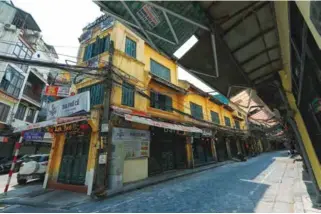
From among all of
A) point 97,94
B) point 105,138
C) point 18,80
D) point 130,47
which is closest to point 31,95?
point 18,80

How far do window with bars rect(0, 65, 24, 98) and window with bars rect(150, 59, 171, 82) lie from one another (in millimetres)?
16459

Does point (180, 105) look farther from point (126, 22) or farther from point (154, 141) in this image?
point (126, 22)

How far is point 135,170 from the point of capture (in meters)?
10.1

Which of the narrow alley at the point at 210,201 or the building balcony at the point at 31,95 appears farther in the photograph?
the building balcony at the point at 31,95

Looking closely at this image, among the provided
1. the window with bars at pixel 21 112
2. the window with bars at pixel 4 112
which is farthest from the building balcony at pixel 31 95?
the window with bars at pixel 4 112

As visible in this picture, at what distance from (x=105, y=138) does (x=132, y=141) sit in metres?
2.10

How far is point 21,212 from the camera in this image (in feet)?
20.4

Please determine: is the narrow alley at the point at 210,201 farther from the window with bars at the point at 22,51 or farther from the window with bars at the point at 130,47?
the window with bars at the point at 22,51

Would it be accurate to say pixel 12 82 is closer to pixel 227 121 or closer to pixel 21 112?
pixel 21 112

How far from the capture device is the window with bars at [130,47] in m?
11.6

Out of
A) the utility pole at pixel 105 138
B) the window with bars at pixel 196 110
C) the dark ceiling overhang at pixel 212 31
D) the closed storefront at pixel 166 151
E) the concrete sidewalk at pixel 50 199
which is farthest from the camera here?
the window with bars at pixel 196 110

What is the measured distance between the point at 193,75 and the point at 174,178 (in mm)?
8849

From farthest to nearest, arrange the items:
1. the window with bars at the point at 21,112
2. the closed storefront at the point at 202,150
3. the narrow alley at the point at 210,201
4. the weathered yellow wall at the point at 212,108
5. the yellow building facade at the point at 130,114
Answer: the weathered yellow wall at the point at 212,108, the window with bars at the point at 21,112, the closed storefront at the point at 202,150, the yellow building facade at the point at 130,114, the narrow alley at the point at 210,201

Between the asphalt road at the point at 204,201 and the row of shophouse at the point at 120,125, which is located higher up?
the row of shophouse at the point at 120,125
